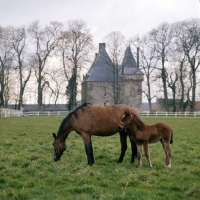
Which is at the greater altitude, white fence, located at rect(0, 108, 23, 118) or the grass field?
white fence, located at rect(0, 108, 23, 118)

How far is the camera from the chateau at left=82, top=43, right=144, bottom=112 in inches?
2443

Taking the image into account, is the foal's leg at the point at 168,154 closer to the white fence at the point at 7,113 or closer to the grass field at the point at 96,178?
the grass field at the point at 96,178

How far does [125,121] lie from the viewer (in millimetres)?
8117

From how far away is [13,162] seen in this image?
8570 mm

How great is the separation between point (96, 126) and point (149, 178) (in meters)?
2.42

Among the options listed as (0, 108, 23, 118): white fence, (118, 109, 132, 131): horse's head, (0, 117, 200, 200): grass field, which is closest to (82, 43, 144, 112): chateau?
(0, 108, 23, 118): white fence

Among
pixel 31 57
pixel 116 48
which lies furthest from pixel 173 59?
pixel 31 57

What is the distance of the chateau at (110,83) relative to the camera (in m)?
62.1

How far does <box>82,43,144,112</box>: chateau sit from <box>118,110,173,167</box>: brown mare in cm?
5120

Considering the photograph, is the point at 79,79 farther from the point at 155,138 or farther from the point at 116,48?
the point at 155,138

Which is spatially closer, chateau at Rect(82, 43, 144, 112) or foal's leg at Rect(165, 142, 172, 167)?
foal's leg at Rect(165, 142, 172, 167)

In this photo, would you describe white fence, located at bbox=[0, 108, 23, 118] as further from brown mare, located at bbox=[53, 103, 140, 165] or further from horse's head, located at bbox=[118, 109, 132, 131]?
horse's head, located at bbox=[118, 109, 132, 131]

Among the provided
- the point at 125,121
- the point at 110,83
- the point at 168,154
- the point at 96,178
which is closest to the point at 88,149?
the point at 125,121

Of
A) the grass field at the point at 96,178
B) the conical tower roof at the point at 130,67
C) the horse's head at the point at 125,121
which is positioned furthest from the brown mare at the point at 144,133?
the conical tower roof at the point at 130,67
